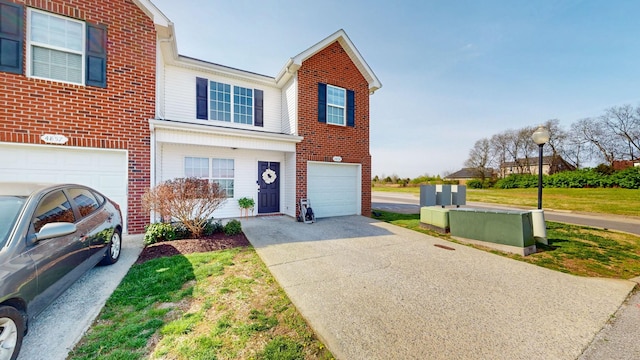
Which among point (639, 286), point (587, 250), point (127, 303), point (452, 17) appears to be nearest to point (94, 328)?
point (127, 303)

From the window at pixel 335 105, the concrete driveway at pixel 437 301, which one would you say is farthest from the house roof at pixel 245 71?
the concrete driveway at pixel 437 301

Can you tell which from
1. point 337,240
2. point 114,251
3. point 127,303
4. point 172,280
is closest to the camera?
point 127,303

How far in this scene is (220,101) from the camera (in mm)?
8844

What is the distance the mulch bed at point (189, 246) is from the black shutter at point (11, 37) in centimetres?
537

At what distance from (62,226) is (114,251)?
7.24 ft

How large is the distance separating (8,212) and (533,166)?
2318 inches

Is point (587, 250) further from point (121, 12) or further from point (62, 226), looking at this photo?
point (121, 12)

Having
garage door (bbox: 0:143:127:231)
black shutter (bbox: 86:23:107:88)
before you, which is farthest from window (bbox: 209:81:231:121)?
garage door (bbox: 0:143:127:231)

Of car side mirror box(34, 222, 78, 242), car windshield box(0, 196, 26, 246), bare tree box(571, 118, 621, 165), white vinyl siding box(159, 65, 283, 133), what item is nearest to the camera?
car windshield box(0, 196, 26, 246)

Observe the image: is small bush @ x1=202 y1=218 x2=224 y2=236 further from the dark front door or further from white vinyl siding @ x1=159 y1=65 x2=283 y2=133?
white vinyl siding @ x1=159 y1=65 x2=283 y2=133

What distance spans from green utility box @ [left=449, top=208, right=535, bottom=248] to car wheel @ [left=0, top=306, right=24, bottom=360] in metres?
7.83

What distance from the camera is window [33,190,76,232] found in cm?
268

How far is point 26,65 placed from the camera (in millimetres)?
5578

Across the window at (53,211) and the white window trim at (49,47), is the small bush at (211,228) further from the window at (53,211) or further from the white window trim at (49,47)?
the white window trim at (49,47)
